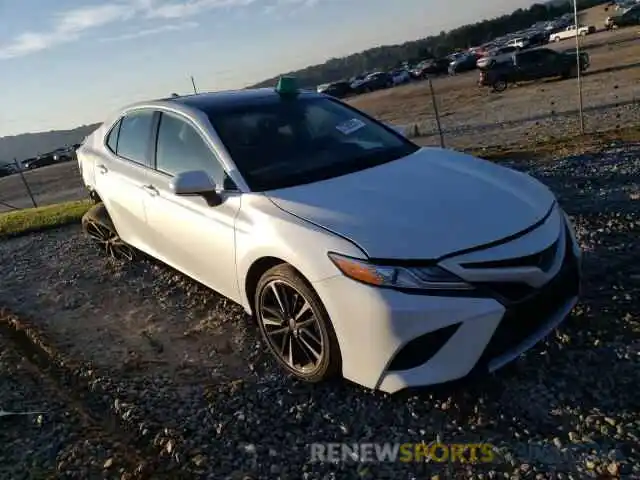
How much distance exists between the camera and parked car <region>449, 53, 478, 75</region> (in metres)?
45.8

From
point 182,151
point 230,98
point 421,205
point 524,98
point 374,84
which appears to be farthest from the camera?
point 374,84

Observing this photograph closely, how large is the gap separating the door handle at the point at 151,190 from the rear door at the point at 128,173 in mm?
39

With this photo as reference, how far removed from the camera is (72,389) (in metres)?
3.56

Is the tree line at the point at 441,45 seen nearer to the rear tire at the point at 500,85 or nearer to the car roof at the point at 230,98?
the rear tire at the point at 500,85

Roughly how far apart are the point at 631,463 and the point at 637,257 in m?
2.20

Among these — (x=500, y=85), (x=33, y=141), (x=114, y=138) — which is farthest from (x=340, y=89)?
(x=33, y=141)

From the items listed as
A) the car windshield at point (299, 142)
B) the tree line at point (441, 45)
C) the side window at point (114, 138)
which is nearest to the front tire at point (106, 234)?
the side window at point (114, 138)

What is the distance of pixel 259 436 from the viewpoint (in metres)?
2.83

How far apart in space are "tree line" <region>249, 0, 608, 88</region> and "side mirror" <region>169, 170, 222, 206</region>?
2607 inches

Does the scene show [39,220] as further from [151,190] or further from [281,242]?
[281,242]

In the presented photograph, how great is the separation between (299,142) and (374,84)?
48.1m

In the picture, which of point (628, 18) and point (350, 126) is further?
point (628, 18)

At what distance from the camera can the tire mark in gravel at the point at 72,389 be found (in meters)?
2.77

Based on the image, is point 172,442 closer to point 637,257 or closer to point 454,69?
point 637,257
